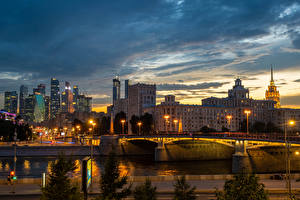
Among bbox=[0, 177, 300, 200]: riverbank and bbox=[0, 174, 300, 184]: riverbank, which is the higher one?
bbox=[0, 174, 300, 184]: riverbank

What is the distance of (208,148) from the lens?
103 meters

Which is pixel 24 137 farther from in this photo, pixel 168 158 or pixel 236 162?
pixel 236 162

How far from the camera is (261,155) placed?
76188 millimetres

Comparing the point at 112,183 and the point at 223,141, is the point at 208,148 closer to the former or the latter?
the point at 223,141

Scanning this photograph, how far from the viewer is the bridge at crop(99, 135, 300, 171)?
70.6m

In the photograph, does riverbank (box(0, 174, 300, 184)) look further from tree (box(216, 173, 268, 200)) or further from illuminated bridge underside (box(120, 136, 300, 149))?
tree (box(216, 173, 268, 200))

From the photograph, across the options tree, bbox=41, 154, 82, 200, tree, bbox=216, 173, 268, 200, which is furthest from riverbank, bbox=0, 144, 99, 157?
tree, bbox=216, 173, 268, 200

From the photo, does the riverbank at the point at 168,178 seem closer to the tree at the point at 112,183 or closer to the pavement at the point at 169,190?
the pavement at the point at 169,190

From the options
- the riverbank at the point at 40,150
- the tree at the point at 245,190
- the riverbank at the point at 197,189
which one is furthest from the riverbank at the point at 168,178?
the riverbank at the point at 40,150

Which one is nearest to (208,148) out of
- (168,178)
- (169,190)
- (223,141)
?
(223,141)

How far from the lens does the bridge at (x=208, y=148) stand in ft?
232

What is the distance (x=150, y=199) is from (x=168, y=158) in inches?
3227


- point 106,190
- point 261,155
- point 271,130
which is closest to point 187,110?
point 271,130

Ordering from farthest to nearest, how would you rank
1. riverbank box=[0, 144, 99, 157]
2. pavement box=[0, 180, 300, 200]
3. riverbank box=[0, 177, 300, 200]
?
riverbank box=[0, 144, 99, 157]
riverbank box=[0, 177, 300, 200]
pavement box=[0, 180, 300, 200]
